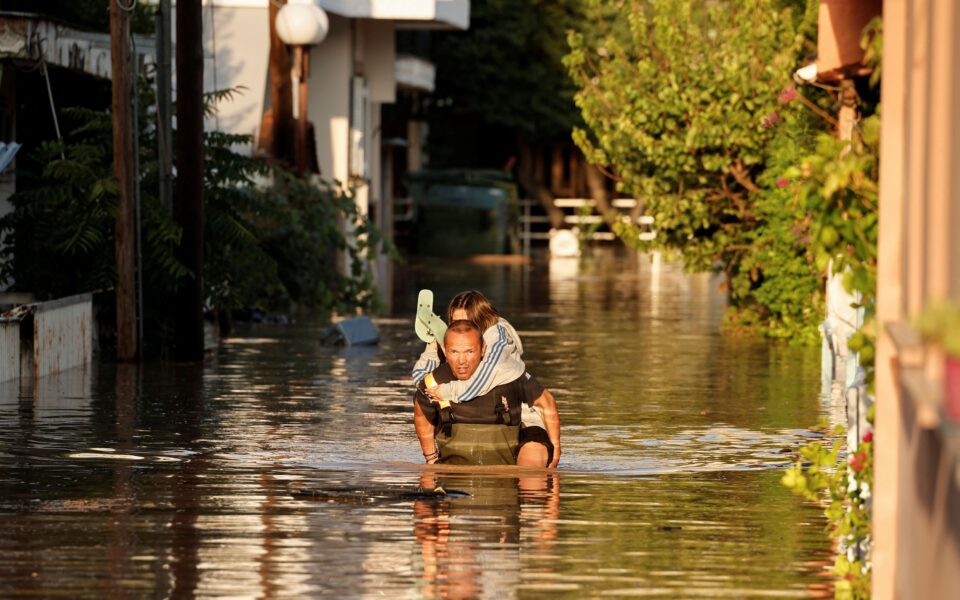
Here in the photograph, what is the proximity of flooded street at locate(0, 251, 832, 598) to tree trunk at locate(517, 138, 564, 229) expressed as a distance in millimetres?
40615

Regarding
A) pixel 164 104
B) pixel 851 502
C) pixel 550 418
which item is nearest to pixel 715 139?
pixel 164 104

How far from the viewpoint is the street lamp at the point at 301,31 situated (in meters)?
35.3

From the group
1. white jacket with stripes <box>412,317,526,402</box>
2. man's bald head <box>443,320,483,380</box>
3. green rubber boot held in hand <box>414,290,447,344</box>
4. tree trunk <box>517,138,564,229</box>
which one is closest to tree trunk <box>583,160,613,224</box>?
tree trunk <box>517,138,564,229</box>

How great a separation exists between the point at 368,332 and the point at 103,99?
6462 millimetres

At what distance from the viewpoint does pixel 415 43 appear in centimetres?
5394

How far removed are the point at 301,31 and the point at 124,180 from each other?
1462 centimetres

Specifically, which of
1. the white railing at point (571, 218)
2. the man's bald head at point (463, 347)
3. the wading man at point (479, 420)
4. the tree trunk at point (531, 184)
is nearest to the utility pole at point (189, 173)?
the wading man at point (479, 420)

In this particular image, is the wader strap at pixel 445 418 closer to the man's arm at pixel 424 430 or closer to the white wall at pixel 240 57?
the man's arm at pixel 424 430

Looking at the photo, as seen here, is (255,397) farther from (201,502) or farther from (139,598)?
(139,598)

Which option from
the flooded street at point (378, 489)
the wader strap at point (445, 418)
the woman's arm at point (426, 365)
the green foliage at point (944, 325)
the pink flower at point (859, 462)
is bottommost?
the flooded street at point (378, 489)

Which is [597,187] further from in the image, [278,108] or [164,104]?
[164,104]

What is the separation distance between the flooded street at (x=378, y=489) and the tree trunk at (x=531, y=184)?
40.6m

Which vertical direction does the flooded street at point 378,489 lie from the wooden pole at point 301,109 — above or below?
below

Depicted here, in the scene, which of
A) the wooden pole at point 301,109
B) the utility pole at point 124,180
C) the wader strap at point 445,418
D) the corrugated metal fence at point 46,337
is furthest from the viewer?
the wooden pole at point 301,109
